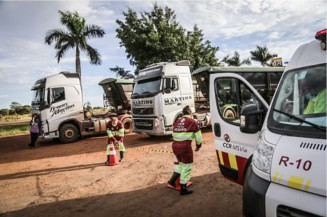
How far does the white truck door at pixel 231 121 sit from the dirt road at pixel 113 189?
0.71 meters

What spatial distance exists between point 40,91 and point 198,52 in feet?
51.7

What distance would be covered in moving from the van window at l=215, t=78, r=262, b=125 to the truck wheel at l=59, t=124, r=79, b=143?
976cm

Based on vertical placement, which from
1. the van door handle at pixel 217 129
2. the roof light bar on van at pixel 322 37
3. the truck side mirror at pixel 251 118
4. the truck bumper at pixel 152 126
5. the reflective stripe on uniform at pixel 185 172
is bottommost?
the reflective stripe on uniform at pixel 185 172

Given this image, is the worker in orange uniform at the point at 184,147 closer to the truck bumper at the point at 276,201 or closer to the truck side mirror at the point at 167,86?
the truck bumper at the point at 276,201

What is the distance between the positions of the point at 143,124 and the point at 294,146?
8.54 m

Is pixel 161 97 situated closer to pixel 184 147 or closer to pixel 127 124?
pixel 127 124

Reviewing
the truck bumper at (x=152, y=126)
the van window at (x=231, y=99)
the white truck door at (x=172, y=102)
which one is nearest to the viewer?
the van window at (x=231, y=99)

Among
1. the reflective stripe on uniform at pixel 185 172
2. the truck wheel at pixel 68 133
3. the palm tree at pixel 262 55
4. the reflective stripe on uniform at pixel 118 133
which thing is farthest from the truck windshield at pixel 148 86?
the palm tree at pixel 262 55

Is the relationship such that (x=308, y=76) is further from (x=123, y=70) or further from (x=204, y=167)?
(x=123, y=70)

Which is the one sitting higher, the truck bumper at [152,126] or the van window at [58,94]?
the van window at [58,94]

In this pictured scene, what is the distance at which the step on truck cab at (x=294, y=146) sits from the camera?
6.37 feet

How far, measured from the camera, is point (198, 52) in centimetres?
2367

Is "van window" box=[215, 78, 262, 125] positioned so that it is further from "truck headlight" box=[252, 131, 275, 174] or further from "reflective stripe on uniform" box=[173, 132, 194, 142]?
"truck headlight" box=[252, 131, 275, 174]

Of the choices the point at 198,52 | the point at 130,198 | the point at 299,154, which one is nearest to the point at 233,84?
the point at 299,154
